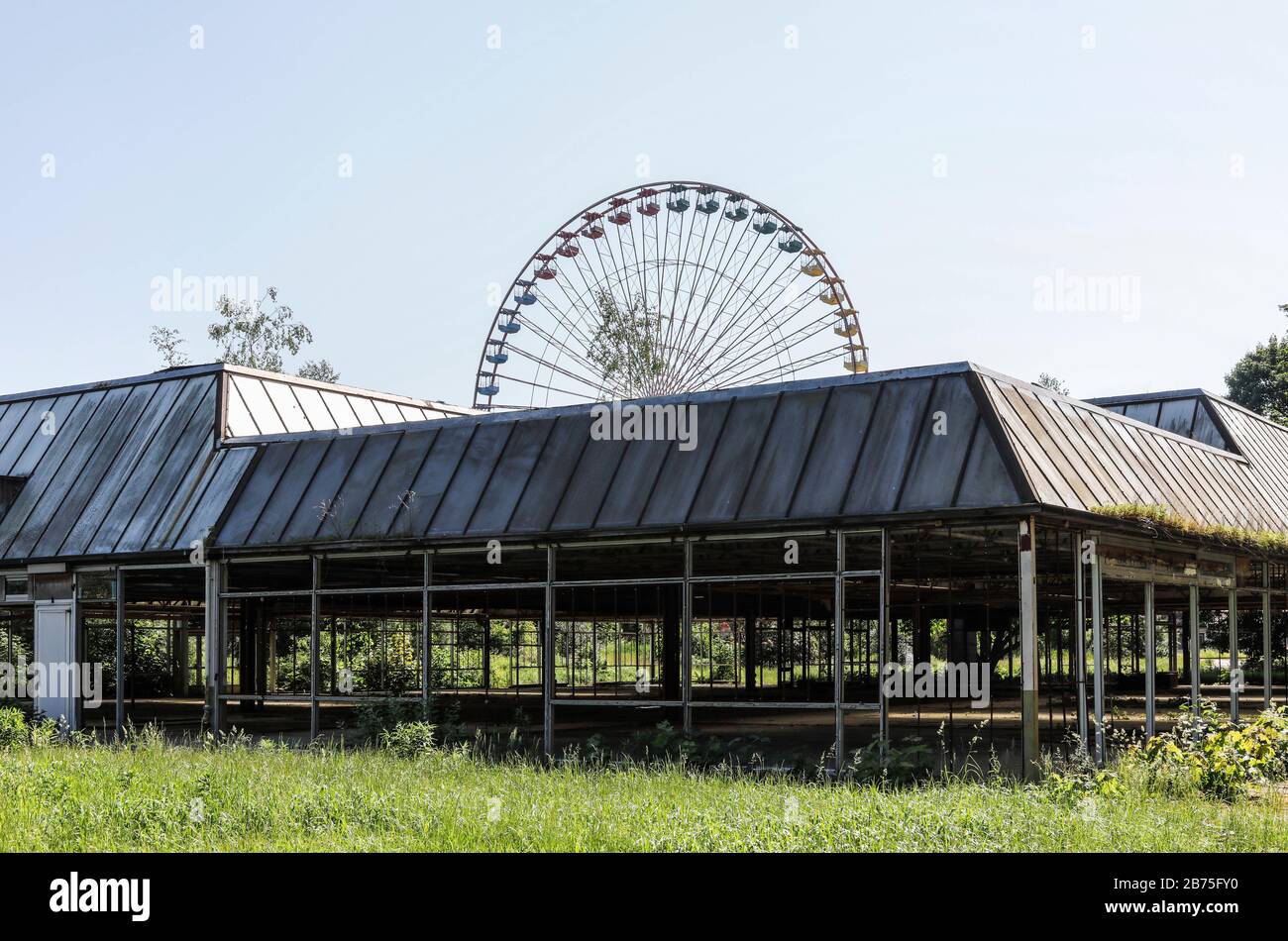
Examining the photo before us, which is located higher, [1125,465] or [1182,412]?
[1182,412]

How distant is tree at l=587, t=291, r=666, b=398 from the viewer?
40.2 metres

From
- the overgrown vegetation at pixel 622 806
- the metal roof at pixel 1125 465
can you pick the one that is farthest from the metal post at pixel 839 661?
the metal roof at pixel 1125 465

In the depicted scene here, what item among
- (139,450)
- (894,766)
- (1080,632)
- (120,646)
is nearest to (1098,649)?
(1080,632)

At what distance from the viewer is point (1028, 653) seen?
1609 cm

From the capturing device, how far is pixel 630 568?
27703 mm

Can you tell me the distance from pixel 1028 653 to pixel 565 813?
253 inches

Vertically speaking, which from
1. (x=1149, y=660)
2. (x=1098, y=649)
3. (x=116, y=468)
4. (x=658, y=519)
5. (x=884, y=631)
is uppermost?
(x=116, y=468)

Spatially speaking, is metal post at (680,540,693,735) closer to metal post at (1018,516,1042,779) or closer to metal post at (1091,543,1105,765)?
metal post at (1018,516,1042,779)

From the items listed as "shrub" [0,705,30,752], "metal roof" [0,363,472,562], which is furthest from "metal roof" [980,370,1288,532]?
"shrub" [0,705,30,752]

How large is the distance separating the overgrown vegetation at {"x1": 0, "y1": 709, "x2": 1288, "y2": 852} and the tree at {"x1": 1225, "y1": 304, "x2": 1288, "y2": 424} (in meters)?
46.1

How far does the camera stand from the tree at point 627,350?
1583 inches

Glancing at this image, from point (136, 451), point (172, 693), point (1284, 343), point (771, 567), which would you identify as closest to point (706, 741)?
point (771, 567)

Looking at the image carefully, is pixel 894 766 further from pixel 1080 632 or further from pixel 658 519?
pixel 658 519
